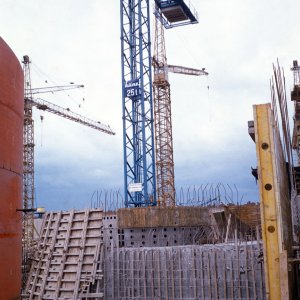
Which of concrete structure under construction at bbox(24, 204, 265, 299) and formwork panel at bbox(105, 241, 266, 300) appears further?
concrete structure under construction at bbox(24, 204, 265, 299)

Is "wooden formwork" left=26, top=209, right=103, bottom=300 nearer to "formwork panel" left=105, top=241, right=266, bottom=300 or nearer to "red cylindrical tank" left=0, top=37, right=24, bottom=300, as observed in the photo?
"formwork panel" left=105, top=241, right=266, bottom=300

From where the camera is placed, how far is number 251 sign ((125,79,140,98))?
31.1 metres

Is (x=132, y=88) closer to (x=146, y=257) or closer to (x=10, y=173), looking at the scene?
(x=146, y=257)

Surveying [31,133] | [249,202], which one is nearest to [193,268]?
[249,202]

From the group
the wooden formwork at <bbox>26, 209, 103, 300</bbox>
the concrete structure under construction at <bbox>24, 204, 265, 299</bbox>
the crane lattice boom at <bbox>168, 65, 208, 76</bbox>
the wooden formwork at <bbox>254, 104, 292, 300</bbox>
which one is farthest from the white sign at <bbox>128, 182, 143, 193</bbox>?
the crane lattice boom at <bbox>168, 65, 208, 76</bbox>

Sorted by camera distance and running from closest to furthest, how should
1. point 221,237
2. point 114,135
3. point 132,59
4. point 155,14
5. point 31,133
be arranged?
point 221,237 → point 132,59 → point 155,14 → point 31,133 → point 114,135

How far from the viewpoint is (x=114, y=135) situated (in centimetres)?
8188

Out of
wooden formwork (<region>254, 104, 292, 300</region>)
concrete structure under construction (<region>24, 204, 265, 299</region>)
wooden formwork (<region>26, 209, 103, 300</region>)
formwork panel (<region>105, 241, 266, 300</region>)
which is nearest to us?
wooden formwork (<region>254, 104, 292, 300</region>)

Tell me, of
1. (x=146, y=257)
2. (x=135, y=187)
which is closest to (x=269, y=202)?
(x=146, y=257)

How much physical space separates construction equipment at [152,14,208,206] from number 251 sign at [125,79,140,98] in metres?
17.4

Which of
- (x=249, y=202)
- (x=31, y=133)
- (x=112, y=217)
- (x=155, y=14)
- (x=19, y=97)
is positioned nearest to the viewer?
(x=19, y=97)

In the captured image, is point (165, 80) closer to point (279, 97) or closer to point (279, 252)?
point (279, 97)

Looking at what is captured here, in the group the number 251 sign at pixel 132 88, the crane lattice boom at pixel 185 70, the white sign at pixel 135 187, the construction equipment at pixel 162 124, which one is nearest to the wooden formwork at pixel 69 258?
the white sign at pixel 135 187

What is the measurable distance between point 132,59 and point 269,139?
25514mm
